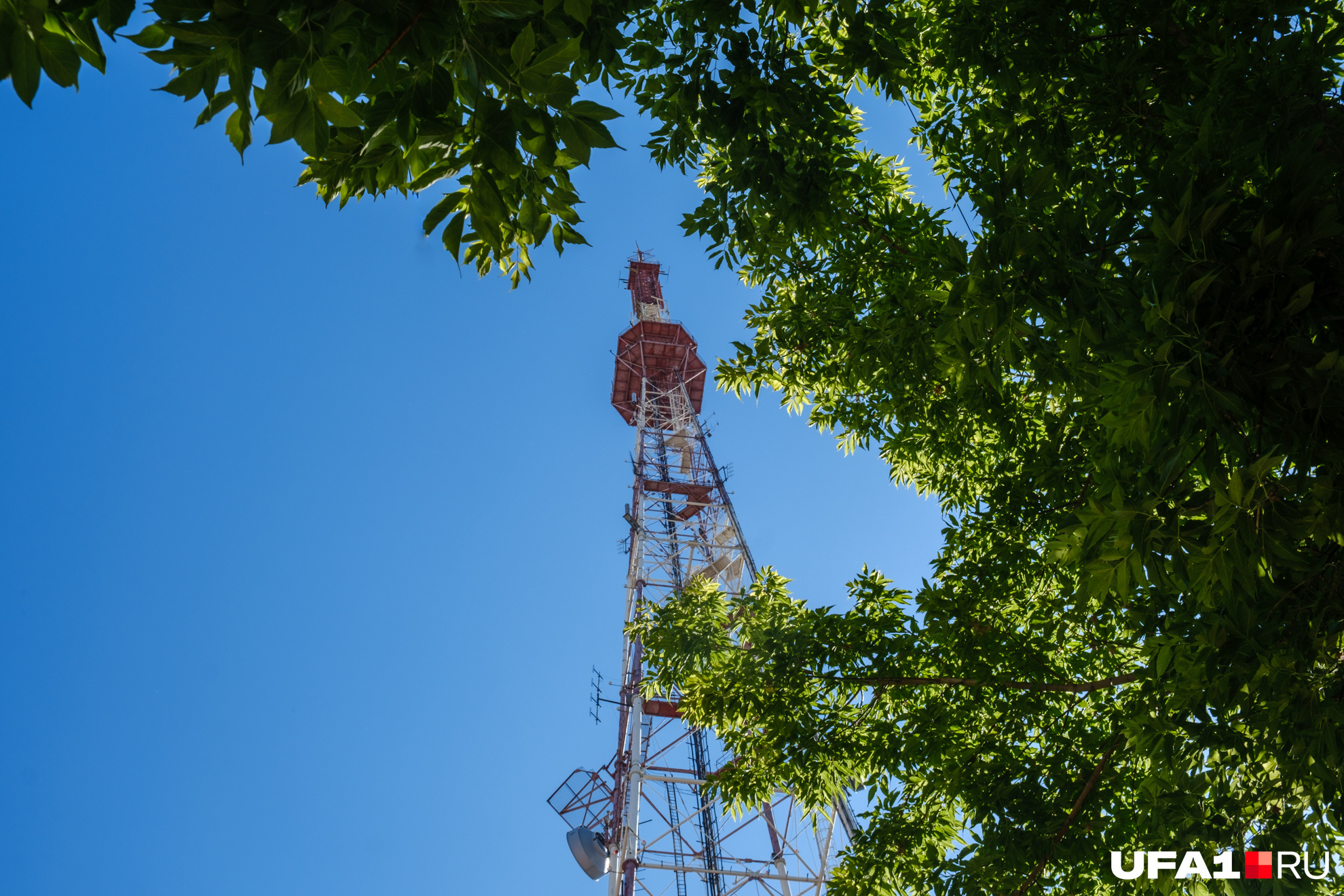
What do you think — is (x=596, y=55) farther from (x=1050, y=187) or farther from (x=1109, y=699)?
(x=1109, y=699)

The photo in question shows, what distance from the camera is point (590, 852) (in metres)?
11.7

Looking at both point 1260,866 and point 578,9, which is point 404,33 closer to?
point 578,9

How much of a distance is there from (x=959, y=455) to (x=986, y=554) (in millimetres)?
750

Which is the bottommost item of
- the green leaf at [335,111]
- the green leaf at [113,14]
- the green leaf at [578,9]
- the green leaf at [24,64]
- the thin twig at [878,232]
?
the green leaf at [24,64]

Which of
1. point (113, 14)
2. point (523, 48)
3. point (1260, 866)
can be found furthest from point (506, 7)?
point (1260, 866)

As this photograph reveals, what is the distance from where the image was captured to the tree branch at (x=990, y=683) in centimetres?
359

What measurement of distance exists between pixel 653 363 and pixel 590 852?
34.3ft

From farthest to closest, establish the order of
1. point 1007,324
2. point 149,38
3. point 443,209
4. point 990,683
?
point 990,683 → point 1007,324 → point 443,209 → point 149,38

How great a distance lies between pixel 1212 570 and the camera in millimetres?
1857

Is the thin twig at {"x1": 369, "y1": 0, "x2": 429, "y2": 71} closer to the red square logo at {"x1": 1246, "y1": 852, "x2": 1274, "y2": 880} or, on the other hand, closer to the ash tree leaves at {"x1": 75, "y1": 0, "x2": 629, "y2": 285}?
the ash tree leaves at {"x1": 75, "y1": 0, "x2": 629, "y2": 285}

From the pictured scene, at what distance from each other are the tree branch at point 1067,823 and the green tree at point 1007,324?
24mm

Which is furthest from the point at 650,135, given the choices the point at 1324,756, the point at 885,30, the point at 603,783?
the point at 603,783

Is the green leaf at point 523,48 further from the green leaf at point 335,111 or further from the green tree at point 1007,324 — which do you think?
the green leaf at point 335,111

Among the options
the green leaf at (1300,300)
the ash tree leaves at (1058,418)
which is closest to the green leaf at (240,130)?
the ash tree leaves at (1058,418)
